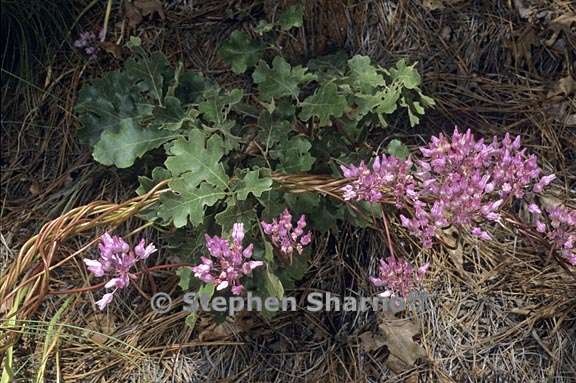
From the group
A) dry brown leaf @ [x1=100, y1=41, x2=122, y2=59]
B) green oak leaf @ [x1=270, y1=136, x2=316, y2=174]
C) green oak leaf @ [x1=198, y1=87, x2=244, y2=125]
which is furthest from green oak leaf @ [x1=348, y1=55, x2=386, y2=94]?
dry brown leaf @ [x1=100, y1=41, x2=122, y2=59]

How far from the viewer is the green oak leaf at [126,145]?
247cm

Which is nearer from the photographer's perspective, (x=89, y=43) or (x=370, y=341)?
(x=370, y=341)

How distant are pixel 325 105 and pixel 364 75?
23 cm

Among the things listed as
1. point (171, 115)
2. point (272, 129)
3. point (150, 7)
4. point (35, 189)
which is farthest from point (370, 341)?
point (150, 7)

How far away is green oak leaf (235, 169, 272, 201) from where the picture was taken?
219 centimetres

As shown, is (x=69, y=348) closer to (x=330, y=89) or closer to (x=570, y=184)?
(x=330, y=89)

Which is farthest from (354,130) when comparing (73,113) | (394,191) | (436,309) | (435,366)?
(73,113)

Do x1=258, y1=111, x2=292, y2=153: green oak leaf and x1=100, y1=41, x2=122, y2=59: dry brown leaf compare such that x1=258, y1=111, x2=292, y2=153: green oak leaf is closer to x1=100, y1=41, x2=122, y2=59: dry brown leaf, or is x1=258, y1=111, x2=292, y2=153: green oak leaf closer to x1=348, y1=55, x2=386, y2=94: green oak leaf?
x1=348, y1=55, x2=386, y2=94: green oak leaf

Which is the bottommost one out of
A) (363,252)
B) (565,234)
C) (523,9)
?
(363,252)

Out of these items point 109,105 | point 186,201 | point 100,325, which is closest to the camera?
point 186,201

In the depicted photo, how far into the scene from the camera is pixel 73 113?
292 centimetres

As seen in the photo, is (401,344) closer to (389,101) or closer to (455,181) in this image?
(455,181)

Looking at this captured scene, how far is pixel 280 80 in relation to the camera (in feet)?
8.18

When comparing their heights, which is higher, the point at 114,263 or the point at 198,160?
the point at 198,160
